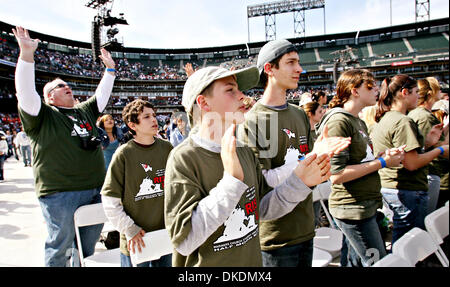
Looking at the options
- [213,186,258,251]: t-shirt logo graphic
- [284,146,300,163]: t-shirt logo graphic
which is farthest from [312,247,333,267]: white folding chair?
[213,186,258,251]: t-shirt logo graphic

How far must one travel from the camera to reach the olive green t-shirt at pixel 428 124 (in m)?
2.91

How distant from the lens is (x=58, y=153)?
2.30 m

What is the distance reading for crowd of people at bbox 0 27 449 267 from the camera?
3.84ft

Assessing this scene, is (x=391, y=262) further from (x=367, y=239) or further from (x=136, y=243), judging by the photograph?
(x=136, y=243)

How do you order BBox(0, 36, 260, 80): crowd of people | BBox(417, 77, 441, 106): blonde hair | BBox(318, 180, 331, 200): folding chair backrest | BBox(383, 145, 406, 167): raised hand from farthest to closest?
BBox(0, 36, 260, 80): crowd of people → BBox(417, 77, 441, 106): blonde hair → BBox(318, 180, 331, 200): folding chair backrest → BBox(383, 145, 406, 167): raised hand

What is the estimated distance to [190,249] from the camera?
1.09 metres

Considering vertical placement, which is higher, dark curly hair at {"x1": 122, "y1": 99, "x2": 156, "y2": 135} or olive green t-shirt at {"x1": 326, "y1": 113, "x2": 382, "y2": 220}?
dark curly hair at {"x1": 122, "y1": 99, "x2": 156, "y2": 135}

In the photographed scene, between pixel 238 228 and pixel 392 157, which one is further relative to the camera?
pixel 392 157

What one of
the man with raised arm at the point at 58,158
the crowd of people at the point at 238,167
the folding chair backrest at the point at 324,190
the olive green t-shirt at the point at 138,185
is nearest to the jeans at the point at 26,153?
the crowd of people at the point at 238,167

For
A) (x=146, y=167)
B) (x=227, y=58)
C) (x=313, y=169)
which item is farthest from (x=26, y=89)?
(x=227, y=58)

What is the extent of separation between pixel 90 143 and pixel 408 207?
287cm

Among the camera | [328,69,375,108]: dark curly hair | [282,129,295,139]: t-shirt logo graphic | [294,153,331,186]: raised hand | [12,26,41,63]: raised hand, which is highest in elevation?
[12,26,41,63]: raised hand

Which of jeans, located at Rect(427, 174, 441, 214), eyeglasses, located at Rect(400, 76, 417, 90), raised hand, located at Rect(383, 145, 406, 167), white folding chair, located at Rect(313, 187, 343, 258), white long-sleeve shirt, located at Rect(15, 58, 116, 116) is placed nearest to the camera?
raised hand, located at Rect(383, 145, 406, 167)

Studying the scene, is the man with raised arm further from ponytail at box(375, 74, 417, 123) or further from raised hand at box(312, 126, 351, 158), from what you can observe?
ponytail at box(375, 74, 417, 123)
